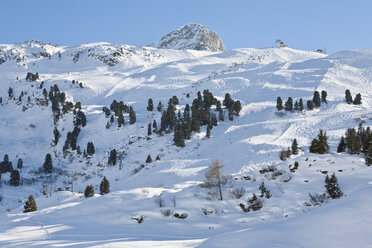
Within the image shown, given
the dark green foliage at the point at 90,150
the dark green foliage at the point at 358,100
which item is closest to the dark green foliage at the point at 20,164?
the dark green foliage at the point at 90,150

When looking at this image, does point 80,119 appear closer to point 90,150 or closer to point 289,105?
point 90,150

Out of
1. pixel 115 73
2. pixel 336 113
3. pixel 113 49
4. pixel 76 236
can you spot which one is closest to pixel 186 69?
pixel 115 73

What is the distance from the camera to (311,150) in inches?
1768

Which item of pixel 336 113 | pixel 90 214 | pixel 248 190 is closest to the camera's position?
pixel 90 214

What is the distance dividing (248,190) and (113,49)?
Answer: 165568 millimetres

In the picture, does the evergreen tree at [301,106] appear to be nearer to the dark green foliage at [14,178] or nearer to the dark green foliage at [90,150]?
the dark green foliage at [90,150]

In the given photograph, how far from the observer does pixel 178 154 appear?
62.4 m

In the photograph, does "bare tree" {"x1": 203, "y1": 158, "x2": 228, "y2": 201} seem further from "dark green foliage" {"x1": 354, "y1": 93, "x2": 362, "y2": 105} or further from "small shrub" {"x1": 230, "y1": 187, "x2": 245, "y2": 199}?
"dark green foliage" {"x1": 354, "y1": 93, "x2": 362, "y2": 105}

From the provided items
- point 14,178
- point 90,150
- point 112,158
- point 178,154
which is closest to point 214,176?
point 178,154

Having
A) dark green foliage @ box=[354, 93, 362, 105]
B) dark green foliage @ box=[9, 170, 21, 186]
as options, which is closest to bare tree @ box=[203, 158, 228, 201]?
dark green foliage @ box=[9, 170, 21, 186]

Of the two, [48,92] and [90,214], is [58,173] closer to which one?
[90,214]

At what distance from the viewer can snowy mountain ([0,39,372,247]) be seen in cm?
1773

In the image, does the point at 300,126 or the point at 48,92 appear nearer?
the point at 300,126

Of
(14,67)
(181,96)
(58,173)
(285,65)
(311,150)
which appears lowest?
(58,173)
